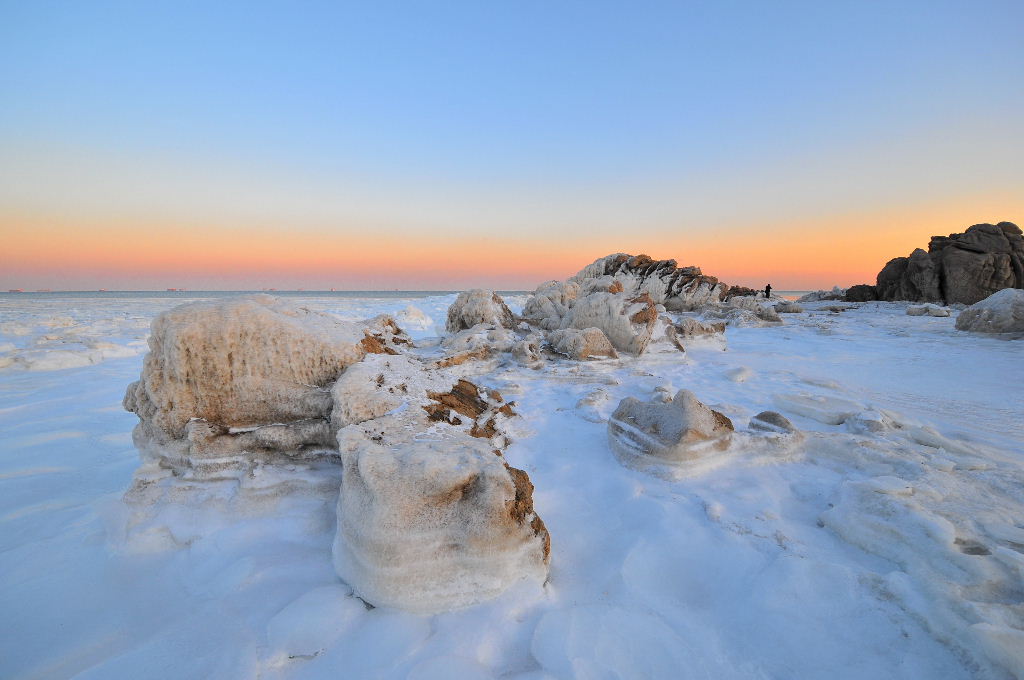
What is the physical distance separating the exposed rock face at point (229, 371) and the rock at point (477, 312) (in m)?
4.34

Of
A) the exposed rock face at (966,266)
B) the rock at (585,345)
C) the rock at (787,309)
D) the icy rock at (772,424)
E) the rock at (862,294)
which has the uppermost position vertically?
the exposed rock face at (966,266)

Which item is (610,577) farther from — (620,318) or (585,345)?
(620,318)

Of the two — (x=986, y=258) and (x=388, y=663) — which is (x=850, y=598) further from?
(x=986, y=258)

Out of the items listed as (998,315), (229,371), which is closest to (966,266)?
(998,315)

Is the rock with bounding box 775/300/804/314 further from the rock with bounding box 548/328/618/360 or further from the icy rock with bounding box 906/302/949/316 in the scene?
the rock with bounding box 548/328/618/360

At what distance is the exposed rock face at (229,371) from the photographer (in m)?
2.49

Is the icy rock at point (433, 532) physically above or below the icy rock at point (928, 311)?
below

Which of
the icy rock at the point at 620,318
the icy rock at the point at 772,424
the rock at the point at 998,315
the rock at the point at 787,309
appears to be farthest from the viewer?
the rock at the point at 787,309

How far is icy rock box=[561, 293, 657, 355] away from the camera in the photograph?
6027 millimetres

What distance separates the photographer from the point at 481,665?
1.26m

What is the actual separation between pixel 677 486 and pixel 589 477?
491 mm

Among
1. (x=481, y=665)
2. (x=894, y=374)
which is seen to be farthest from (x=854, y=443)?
(x=894, y=374)

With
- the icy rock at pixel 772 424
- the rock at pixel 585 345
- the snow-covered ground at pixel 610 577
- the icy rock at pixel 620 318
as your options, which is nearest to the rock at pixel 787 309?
the icy rock at pixel 620 318

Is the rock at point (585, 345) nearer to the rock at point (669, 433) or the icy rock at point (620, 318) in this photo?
the icy rock at point (620, 318)
